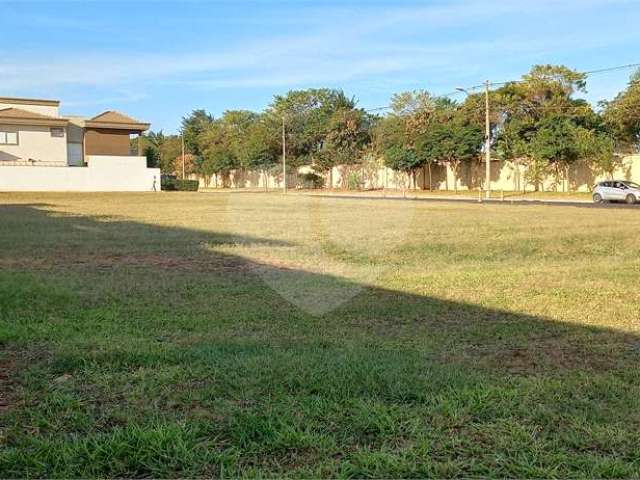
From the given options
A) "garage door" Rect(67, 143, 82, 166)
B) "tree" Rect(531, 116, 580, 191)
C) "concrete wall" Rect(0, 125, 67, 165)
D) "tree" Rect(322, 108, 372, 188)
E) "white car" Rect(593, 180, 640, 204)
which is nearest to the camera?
"white car" Rect(593, 180, 640, 204)

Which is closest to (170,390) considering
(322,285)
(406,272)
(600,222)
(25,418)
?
(25,418)

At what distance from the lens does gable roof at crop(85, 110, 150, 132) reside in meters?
57.8

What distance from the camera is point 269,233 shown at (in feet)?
50.3

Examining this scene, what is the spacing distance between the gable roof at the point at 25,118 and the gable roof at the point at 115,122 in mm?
4020

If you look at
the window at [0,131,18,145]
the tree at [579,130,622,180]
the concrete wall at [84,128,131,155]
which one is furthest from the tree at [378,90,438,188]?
the window at [0,131,18,145]

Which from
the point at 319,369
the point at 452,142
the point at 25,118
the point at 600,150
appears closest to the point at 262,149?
the point at 25,118

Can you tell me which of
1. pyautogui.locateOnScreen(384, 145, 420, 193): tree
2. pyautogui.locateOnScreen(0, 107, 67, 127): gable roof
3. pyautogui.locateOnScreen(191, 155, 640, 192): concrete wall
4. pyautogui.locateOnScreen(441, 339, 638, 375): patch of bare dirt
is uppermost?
pyautogui.locateOnScreen(0, 107, 67, 127): gable roof

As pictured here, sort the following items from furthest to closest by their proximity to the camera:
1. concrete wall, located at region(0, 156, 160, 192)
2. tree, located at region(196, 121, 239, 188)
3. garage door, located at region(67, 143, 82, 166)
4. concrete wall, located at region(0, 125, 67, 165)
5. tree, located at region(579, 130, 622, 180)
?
tree, located at region(196, 121, 239, 188)
garage door, located at region(67, 143, 82, 166)
concrete wall, located at region(0, 125, 67, 165)
concrete wall, located at region(0, 156, 160, 192)
tree, located at region(579, 130, 622, 180)

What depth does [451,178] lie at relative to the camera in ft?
174

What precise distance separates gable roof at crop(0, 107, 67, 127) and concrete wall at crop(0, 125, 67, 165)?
564 millimetres

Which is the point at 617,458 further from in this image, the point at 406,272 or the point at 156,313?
the point at 406,272

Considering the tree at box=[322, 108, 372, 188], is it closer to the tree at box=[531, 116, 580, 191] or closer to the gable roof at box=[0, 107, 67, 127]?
the tree at box=[531, 116, 580, 191]

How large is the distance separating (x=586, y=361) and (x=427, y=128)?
161ft

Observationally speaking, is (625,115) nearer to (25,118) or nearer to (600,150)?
(600,150)
